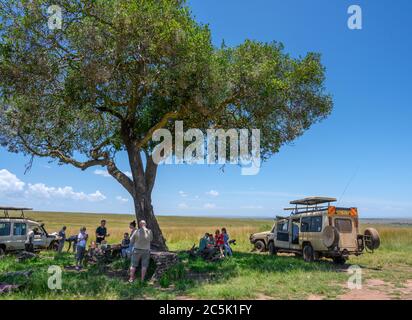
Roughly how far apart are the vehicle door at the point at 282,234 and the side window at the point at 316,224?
8.55 ft

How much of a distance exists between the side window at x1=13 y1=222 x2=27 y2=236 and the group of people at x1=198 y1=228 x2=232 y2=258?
10.3 m

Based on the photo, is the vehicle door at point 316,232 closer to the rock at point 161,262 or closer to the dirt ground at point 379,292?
the dirt ground at point 379,292

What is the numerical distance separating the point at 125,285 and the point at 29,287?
2820 millimetres

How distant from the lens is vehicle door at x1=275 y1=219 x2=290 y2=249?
917 inches

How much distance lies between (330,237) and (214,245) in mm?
5777

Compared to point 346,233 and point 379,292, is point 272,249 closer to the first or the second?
point 346,233

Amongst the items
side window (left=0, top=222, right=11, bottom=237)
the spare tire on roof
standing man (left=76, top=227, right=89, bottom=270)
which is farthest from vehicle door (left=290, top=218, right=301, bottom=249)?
side window (left=0, top=222, right=11, bottom=237)

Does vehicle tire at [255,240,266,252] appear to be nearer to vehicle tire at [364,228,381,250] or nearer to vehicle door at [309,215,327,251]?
vehicle door at [309,215,327,251]

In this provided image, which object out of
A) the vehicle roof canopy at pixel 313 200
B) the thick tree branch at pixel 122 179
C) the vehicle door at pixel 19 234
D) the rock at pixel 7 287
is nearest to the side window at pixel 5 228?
the vehicle door at pixel 19 234

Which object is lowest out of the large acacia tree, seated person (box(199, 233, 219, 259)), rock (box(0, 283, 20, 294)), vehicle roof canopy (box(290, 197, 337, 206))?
rock (box(0, 283, 20, 294))

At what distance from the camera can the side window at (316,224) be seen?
20.1 metres
